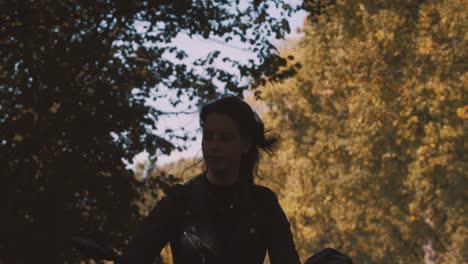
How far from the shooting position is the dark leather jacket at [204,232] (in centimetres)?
305

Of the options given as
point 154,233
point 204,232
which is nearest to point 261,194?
point 204,232

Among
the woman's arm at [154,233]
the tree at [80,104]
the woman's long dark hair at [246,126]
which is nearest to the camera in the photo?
the woman's arm at [154,233]

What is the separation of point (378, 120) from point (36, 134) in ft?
47.3

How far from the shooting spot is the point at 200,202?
3.14 m

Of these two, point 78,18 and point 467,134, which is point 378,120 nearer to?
point 467,134

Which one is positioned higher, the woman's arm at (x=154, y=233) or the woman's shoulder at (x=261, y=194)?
the woman's shoulder at (x=261, y=194)

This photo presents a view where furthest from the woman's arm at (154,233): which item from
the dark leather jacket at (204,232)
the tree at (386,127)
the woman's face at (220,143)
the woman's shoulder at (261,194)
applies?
the tree at (386,127)

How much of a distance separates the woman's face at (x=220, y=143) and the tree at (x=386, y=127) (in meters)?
13.5

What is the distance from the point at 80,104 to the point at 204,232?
8.71 meters

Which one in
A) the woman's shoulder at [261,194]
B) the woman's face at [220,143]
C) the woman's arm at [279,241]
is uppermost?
the woman's face at [220,143]

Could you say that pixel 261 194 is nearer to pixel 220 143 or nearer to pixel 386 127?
pixel 220 143

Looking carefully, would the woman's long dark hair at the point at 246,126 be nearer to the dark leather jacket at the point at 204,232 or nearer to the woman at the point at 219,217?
the woman at the point at 219,217

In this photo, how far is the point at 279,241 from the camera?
3.09m

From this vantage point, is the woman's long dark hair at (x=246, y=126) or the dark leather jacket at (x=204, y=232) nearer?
the dark leather jacket at (x=204, y=232)
